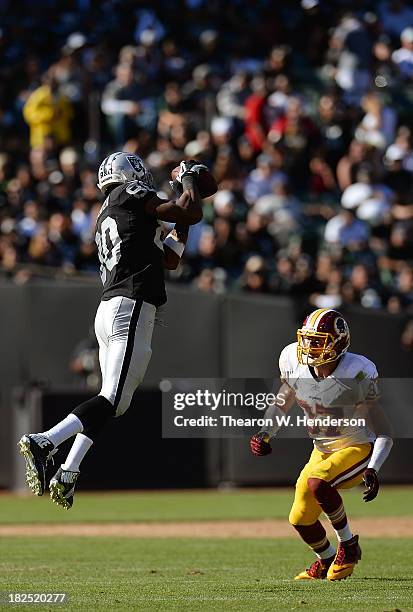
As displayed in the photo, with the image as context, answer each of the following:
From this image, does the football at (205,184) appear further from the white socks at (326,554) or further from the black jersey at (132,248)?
the white socks at (326,554)

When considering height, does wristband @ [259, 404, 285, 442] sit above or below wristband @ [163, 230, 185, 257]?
below

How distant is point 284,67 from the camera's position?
2127 centimetres

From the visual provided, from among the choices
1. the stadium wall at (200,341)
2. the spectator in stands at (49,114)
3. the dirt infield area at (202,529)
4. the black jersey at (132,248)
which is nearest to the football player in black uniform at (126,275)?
the black jersey at (132,248)

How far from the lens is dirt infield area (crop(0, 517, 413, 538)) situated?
12.9 m

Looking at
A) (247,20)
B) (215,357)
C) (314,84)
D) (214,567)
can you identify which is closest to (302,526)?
(214,567)

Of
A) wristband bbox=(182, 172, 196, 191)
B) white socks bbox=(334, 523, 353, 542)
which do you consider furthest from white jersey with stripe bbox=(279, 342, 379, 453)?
wristband bbox=(182, 172, 196, 191)

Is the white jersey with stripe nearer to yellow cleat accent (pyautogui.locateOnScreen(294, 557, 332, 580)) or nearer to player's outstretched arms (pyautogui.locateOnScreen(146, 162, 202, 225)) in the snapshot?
yellow cleat accent (pyautogui.locateOnScreen(294, 557, 332, 580))

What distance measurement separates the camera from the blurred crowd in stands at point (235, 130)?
1853 cm

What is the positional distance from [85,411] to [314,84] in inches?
577

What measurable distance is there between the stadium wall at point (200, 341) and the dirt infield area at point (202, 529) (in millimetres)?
3674

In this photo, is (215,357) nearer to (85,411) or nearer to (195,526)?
(195,526)

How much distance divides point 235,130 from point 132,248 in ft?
40.1

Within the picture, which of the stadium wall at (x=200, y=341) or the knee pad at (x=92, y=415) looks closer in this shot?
the knee pad at (x=92, y=415)

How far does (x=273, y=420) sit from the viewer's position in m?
8.55
